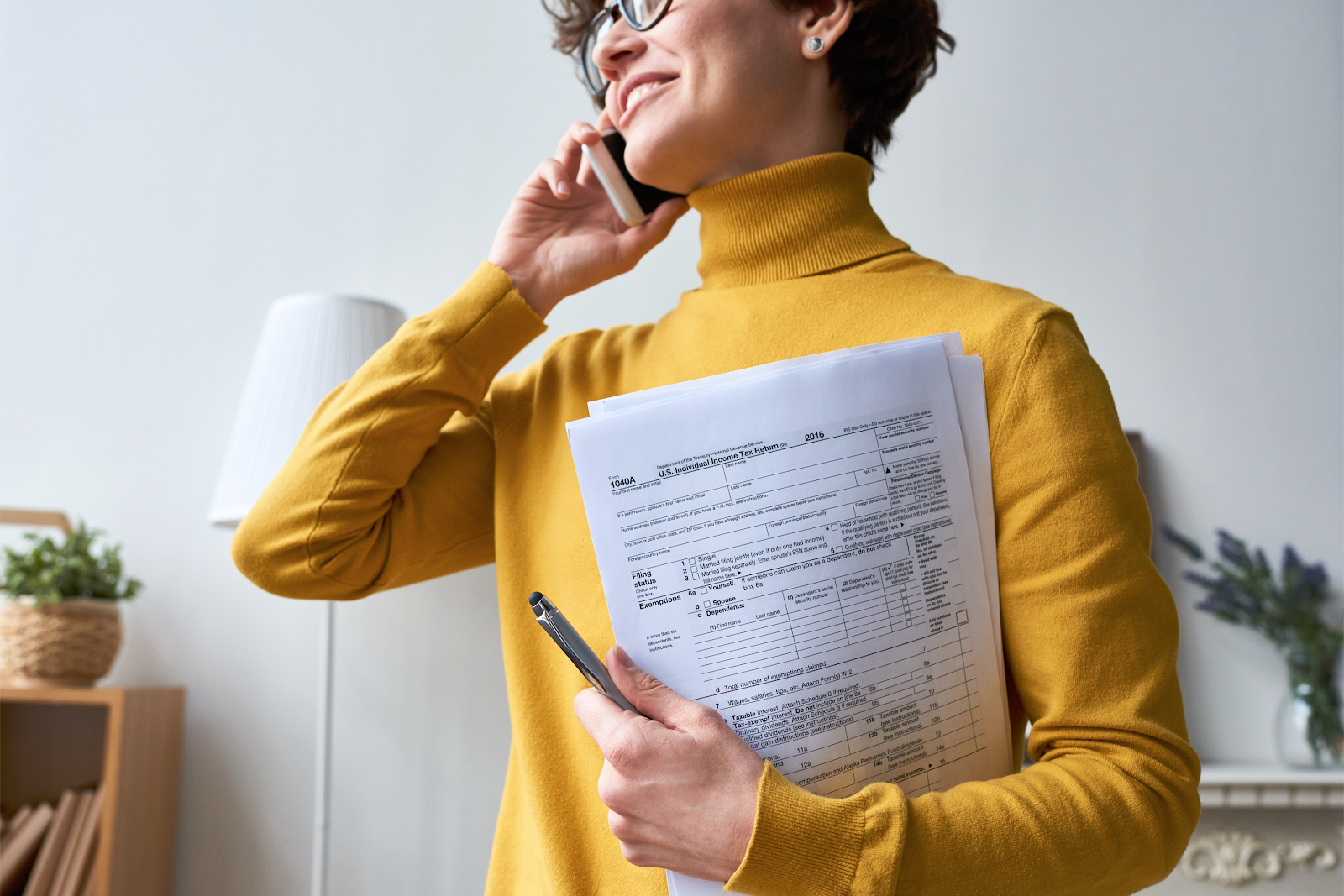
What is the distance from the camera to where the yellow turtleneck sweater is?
52 cm

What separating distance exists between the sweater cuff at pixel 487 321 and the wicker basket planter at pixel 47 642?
104cm

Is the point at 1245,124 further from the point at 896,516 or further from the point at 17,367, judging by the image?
the point at 17,367

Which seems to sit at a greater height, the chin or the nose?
the nose

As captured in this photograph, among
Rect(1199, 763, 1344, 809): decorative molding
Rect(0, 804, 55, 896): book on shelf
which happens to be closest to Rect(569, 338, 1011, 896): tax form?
Rect(1199, 763, 1344, 809): decorative molding

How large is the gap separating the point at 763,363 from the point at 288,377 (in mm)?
903

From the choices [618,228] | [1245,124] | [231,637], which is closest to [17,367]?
[231,637]

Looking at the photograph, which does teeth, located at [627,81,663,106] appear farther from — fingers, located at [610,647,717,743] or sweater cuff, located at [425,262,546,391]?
fingers, located at [610,647,717,743]

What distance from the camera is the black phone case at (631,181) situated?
2.97ft

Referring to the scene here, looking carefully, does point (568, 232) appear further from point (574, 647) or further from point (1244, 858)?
point (1244, 858)

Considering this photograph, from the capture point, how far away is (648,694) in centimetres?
54

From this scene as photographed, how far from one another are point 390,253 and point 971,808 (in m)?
1.48

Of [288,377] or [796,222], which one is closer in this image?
[796,222]

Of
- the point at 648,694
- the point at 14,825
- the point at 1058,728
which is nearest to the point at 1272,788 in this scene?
the point at 1058,728

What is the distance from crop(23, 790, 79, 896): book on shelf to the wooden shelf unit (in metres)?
0.08
